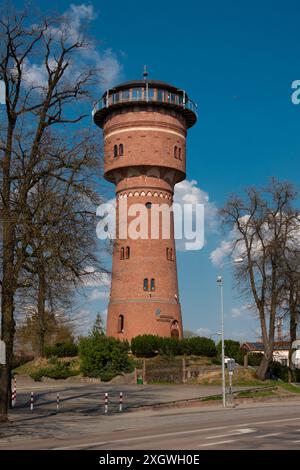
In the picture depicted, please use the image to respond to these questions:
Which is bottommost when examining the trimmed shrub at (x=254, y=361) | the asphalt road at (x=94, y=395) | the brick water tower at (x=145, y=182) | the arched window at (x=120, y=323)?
the asphalt road at (x=94, y=395)

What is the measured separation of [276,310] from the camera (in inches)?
1790

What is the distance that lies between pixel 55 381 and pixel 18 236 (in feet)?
81.6

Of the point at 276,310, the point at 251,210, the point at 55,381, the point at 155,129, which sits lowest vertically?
the point at 55,381

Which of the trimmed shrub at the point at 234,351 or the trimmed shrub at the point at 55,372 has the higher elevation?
the trimmed shrub at the point at 234,351

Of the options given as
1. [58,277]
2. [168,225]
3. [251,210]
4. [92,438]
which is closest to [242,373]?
[251,210]

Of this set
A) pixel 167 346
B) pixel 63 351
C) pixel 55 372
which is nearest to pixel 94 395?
pixel 55 372

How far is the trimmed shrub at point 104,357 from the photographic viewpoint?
145 feet

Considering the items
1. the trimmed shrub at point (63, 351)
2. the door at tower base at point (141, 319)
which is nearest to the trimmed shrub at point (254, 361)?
the door at tower base at point (141, 319)

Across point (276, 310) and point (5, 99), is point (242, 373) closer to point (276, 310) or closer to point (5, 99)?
point (276, 310)

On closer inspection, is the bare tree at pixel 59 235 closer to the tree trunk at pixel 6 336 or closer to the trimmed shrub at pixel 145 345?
the tree trunk at pixel 6 336

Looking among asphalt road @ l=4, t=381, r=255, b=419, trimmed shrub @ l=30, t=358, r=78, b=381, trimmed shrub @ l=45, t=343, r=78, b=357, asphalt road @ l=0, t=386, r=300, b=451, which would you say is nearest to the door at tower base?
trimmed shrub @ l=45, t=343, r=78, b=357

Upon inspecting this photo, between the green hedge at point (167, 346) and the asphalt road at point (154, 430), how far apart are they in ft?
66.4

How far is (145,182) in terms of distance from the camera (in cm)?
5322
